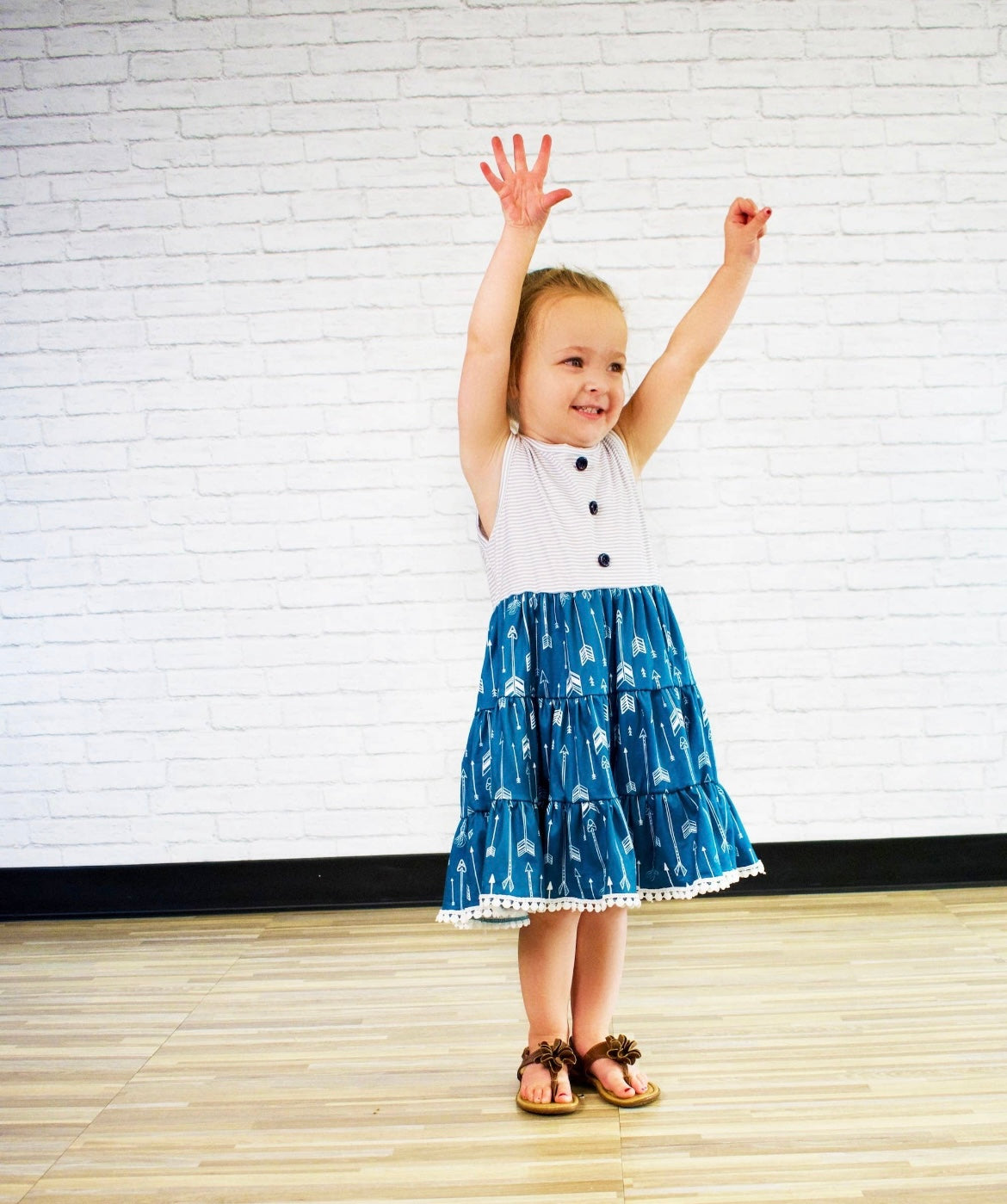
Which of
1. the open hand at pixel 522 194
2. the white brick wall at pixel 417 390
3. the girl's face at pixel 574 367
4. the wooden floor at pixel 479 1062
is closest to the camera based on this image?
the wooden floor at pixel 479 1062

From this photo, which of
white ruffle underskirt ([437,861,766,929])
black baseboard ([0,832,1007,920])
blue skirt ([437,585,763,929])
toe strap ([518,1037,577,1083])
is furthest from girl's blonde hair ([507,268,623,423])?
black baseboard ([0,832,1007,920])

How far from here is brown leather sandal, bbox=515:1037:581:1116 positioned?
142 centimetres

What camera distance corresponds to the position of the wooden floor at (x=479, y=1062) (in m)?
1.28

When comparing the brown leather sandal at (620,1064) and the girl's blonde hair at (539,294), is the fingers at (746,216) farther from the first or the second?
the brown leather sandal at (620,1064)

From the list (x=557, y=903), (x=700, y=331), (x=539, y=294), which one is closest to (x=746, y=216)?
(x=700, y=331)

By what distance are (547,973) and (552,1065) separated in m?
0.11

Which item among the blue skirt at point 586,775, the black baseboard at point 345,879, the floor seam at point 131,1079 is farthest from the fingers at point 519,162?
the black baseboard at point 345,879

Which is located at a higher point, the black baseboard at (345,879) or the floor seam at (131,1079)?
the black baseboard at (345,879)

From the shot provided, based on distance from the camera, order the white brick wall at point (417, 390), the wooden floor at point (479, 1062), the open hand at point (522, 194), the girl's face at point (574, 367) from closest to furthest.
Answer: the wooden floor at point (479, 1062) → the open hand at point (522, 194) → the girl's face at point (574, 367) → the white brick wall at point (417, 390)

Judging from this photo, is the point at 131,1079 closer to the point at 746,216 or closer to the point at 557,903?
the point at 557,903

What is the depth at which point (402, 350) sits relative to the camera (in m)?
2.43

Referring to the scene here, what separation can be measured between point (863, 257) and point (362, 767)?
1469 millimetres

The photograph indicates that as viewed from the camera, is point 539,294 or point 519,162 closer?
point 519,162

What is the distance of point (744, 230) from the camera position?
1561 millimetres
